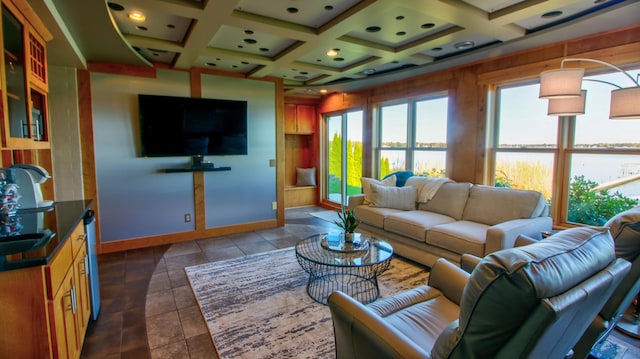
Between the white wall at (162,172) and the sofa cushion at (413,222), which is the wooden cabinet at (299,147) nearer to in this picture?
the white wall at (162,172)

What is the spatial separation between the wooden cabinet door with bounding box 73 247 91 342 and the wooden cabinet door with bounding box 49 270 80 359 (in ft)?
0.47

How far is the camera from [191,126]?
4.75 metres

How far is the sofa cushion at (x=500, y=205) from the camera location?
3.44 meters

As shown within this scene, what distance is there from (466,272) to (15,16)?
328 cm

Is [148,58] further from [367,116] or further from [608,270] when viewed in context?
[608,270]

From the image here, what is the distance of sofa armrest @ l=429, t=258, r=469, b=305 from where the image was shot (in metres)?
1.99

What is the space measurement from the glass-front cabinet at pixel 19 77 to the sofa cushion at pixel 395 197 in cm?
357

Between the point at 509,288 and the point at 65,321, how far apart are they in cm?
212

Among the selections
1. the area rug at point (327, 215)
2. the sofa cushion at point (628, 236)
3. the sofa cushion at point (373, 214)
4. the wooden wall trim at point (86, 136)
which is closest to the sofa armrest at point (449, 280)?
the sofa cushion at point (628, 236)

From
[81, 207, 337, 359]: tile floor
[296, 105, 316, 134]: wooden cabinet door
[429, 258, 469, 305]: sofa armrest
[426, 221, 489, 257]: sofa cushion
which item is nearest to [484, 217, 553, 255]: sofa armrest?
[426, 221, 489, 257]: sofa cushion

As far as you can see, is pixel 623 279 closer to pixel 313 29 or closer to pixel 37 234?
pixel 313 29

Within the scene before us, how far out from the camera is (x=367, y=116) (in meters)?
6.08

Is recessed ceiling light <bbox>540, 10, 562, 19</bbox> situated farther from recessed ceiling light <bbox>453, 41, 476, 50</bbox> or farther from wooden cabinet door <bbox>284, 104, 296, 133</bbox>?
wooden cabinet door <bbox>284, 104, 296, 133</bbox>

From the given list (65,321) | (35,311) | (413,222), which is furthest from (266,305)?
(413,222)
